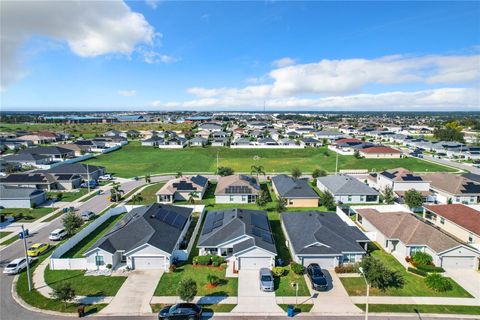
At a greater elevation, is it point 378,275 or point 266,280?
point 378,275

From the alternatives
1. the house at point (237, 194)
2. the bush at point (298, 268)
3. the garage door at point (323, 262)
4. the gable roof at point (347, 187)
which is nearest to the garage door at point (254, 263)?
the bush at point (298, 268)

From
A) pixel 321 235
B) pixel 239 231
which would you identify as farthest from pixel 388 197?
pixel 239 231

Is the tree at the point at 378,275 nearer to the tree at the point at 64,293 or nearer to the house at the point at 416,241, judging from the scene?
the house at the point at 416,241

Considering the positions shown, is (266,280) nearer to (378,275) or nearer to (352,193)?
(378,275)

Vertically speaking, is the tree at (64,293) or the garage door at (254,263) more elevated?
the tree at (64,293)

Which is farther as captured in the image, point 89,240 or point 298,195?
point 298,195

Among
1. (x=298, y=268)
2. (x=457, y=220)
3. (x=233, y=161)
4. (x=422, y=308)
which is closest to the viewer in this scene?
(x=422, y=308)

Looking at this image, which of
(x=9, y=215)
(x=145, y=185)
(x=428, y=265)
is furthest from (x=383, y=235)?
(x=9, y=215)

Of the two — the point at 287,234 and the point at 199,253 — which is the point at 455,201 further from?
the point at 199,253
